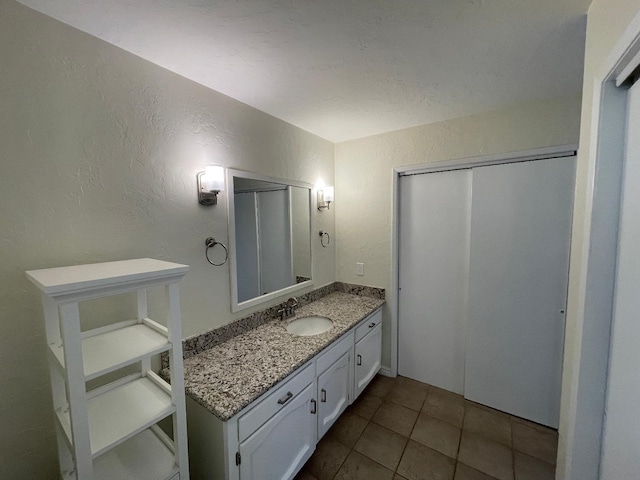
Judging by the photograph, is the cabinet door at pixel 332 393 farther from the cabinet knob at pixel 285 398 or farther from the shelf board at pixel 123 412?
Answer: the shelf board at pixel 123 412

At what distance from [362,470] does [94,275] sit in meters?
1.72

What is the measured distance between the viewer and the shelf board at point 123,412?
32.4 inches

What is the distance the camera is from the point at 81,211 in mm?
1037

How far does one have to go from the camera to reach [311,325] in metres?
1.98

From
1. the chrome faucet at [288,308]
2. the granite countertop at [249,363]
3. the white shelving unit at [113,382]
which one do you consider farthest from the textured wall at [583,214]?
the chrome faucet at [288,308]

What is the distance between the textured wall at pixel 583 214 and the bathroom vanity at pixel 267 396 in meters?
1.08

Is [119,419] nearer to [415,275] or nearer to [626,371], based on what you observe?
[626,371]

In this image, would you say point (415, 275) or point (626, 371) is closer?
point (626, 371)

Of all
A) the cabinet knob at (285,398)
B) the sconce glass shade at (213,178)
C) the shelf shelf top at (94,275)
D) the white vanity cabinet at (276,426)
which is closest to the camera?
the shelf shelf top at (94,275)

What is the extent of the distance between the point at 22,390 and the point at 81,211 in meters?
0.68

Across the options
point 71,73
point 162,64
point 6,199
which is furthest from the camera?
point 162,64

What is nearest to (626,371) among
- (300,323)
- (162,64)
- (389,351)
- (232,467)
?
(232,467)

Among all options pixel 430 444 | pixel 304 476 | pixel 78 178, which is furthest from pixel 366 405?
pixel 78 178

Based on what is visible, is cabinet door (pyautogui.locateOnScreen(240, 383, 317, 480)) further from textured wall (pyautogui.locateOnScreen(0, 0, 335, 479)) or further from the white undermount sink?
textured wall (pyautogui.locateOnScreen(0, 0, 335, 479))
